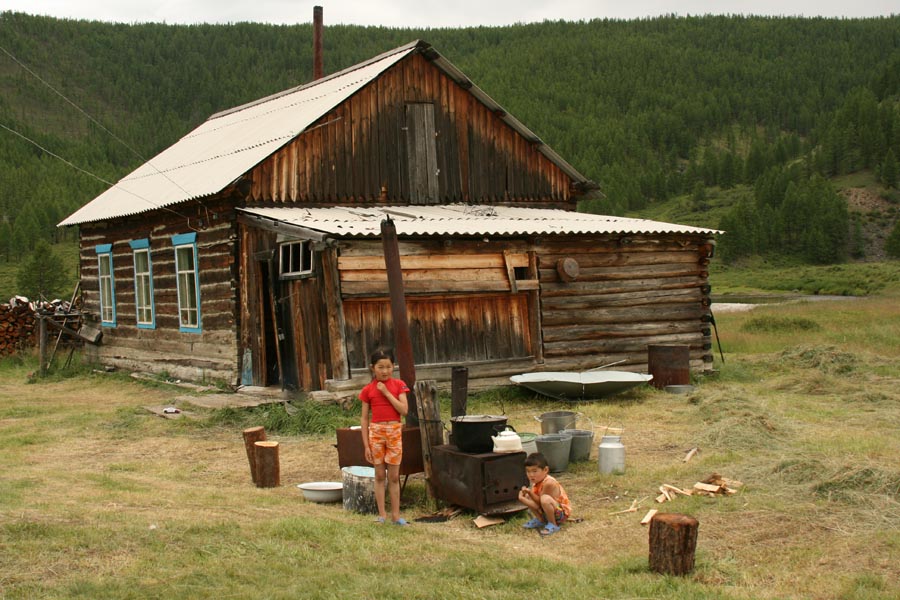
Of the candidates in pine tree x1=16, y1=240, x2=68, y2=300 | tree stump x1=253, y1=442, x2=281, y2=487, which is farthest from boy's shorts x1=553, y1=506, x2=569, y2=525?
pine tree x1=16, y1=240, x2=68, y2=300

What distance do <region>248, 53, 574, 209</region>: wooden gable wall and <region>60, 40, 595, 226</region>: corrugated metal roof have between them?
218 millimetres

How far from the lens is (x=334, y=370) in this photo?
46.2ft

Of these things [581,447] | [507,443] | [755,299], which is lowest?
[755,299]

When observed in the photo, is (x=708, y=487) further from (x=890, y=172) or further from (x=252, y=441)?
(x=890, y=172)

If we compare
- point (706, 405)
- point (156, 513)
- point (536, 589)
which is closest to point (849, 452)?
point (706, 405)

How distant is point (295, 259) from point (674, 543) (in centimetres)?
1010

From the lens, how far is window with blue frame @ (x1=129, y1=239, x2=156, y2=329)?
1958cm

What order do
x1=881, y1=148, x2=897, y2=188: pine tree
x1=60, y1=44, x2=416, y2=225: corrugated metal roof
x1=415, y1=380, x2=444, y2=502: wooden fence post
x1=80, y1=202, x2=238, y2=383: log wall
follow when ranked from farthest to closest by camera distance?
x1=881, y1=148, x2=897, y2=188: pine tree
x1=60, y1=44, x2=416, y2=225: corrugated metal roof
x1=80, y1=202, x2=238, y2=383: log wall
x1=415, y1=380, x2=444, y2=502: wooden fence post

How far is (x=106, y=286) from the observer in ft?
72.7

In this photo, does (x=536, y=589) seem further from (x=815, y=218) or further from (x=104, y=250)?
(x=815, y=218)

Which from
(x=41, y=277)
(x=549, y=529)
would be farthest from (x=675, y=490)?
(x=41, y=277)

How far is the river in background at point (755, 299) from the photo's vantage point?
4303 centimetres

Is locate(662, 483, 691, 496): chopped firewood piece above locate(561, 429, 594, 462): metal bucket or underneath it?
underneath

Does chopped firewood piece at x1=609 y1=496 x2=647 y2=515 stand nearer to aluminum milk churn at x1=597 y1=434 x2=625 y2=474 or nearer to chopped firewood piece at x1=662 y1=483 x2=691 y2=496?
chopped firewood piece at x1=662 y1=483 x2=691 y2=496
